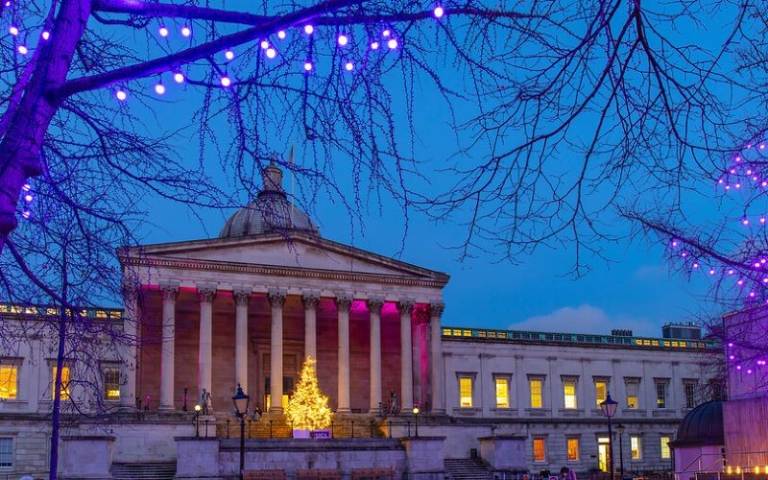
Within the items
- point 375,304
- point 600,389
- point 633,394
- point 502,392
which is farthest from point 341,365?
point 633,394

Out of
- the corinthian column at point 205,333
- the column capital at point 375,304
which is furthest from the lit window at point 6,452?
the column capital at point 375,304

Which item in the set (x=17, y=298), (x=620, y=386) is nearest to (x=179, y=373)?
(x=620, y=386)

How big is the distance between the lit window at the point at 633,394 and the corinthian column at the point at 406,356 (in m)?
23.7

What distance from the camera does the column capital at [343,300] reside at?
61.4 meters

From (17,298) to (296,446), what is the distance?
38.3 meters

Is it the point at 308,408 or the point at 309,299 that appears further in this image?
the point at 309,299

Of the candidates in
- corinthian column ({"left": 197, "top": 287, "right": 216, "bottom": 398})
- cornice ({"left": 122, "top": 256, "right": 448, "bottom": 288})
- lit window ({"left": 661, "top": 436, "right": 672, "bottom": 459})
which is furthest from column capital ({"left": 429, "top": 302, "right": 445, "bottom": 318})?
lit window ({"left": 661, "top": 436, "right": 672, "bottom": 459})

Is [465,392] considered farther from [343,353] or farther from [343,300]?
[343,300]

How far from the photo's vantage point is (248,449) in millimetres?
48781

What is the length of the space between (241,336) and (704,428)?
28.0 meters

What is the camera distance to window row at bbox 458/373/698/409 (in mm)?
72562

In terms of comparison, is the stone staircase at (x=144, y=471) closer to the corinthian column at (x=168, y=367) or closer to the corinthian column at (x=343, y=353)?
the corinthian column at (x=168, y=367)

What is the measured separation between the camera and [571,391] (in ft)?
250

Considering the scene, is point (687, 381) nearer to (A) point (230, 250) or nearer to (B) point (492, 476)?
(B) point (492, 476)
